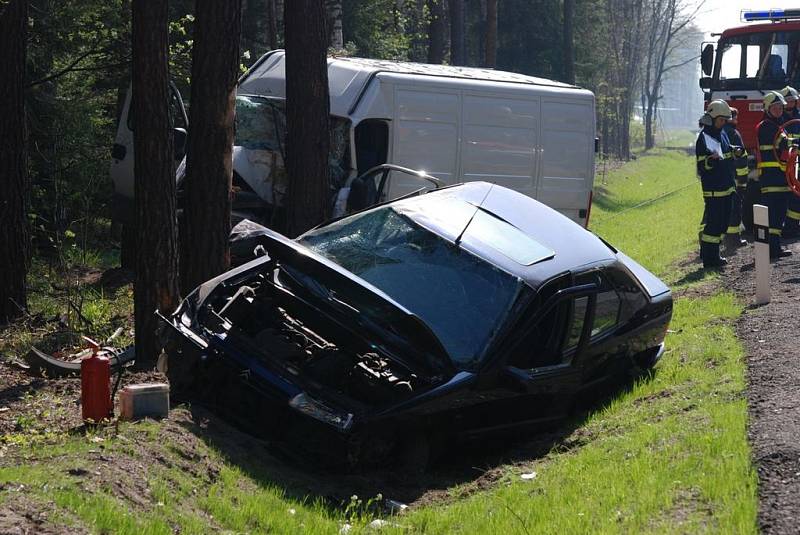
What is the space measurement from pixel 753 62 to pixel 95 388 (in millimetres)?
14929

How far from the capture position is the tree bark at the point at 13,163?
11945 millimetres

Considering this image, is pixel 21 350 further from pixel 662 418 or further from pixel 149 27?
pixel 662 418

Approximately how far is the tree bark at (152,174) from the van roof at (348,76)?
14.7 ft

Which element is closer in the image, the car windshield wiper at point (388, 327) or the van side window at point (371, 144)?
the car windshield wiper at point (388, 327)

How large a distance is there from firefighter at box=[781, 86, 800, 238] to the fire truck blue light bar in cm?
295

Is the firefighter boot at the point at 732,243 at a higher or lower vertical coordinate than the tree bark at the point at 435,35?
lower

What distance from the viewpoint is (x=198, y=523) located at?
5379 millimetres

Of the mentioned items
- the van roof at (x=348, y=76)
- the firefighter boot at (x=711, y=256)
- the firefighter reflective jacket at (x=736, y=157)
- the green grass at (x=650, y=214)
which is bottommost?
the green grass at (x=650, y=214)

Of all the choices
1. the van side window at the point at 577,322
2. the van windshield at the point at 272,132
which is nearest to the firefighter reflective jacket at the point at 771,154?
the van windshield at the point at 272,132

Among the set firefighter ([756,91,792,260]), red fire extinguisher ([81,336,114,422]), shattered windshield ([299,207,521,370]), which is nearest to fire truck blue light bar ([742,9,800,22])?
firefighter ([756,91,792,260])

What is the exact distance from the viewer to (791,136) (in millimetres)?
15680

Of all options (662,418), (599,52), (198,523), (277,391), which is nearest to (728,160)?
(662,418)

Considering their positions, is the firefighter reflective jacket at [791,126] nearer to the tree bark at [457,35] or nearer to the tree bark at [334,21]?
the tree bark at [334,21]

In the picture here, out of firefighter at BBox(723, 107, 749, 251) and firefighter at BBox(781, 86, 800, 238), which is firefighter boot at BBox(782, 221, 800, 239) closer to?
firefighter at BBox(781, 86, 800, 238)
